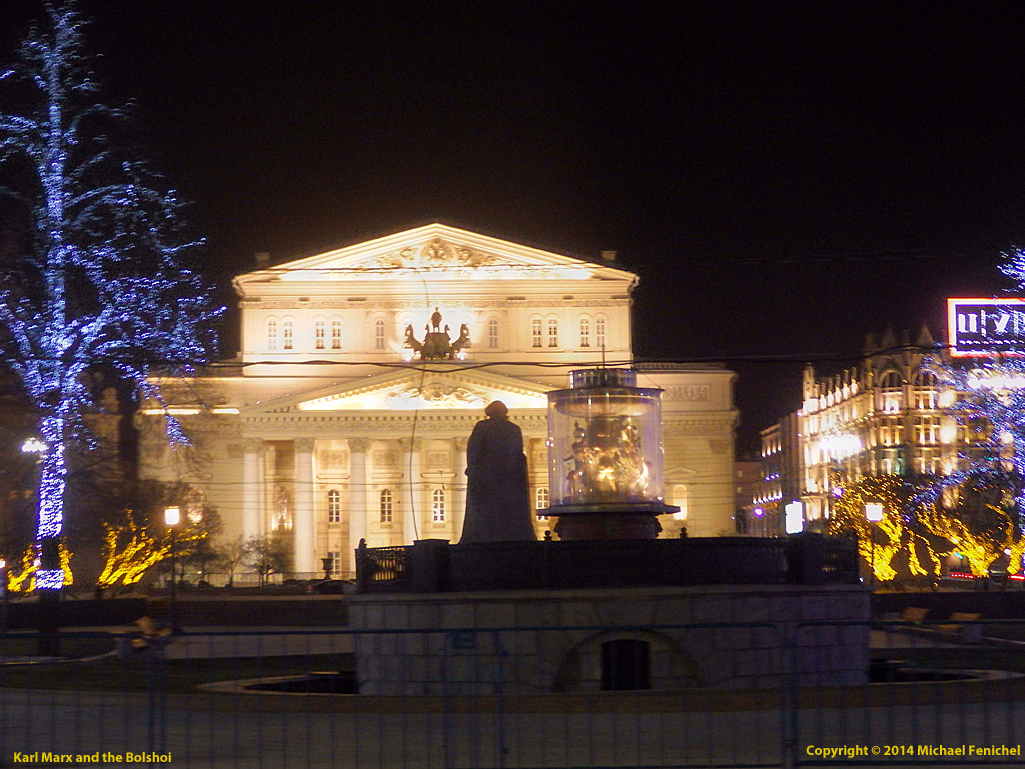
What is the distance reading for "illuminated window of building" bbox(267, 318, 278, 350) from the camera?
8444 centimetres

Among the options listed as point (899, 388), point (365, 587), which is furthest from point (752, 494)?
point (365, 587)

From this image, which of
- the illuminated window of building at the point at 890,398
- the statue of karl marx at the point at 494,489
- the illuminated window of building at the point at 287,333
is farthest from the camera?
the illuminated window of building at the point at 890,398

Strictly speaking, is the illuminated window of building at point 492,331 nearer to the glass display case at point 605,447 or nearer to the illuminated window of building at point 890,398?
the illuminated window of building at point 890,398

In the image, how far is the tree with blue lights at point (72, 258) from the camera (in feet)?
105

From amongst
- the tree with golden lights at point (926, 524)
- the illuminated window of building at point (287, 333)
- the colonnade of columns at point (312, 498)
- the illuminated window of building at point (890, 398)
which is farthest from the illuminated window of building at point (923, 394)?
the illuminated window of building at point (287, 333)

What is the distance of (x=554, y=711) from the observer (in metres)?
13.5

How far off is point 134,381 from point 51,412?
313 centimetres

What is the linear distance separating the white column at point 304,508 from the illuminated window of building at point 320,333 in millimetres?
6355

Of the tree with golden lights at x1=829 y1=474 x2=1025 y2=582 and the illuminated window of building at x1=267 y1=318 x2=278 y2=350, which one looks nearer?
the tree with golden lights at x1=829 y1=474 x2=1025 y2=582

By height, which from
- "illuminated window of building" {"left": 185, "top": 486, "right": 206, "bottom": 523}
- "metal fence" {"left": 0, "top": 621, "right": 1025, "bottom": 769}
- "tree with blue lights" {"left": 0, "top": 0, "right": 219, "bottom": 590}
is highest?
"tree with blue lights" {"left": 0, "top": 0, "right": 219, "bottom": 590}

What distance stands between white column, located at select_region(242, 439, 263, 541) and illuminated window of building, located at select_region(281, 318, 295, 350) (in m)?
6.11

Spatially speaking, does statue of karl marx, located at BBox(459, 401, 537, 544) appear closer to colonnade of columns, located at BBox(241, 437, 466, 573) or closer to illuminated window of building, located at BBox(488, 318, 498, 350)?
colonnade of columns, located at BBox(241, 437, 466, 573)

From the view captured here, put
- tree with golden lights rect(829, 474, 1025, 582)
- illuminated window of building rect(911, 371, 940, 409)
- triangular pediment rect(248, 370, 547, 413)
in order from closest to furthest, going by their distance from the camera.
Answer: tree with golden lights rect(829, 474, 1025, 582) < triangular pediment rect(248, 370, 547, 413) < illuminated window of building rect(911, 371, 940, 409)

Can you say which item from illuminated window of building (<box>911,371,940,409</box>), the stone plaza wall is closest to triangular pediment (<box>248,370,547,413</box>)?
illuminated window of building (<box>911,371,940,409</box>)
